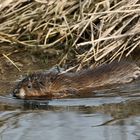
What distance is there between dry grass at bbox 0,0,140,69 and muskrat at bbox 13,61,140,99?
1.19ft

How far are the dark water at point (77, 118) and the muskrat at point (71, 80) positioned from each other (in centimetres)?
15

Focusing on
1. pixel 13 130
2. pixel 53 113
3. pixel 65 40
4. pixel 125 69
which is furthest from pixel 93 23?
pixel 13 130

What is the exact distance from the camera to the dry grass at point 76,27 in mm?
6438

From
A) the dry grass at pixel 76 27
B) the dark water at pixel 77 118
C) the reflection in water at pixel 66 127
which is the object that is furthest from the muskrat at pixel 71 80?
the reflection in water at pixel 66 127

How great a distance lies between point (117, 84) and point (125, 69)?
19 centimetres


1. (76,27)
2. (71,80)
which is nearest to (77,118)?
(71,80)

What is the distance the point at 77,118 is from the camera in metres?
4.73

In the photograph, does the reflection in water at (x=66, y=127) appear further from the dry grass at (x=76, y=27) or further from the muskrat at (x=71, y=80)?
the dry grass at (x=76, y=27)

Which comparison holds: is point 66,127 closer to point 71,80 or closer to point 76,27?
point 71,80

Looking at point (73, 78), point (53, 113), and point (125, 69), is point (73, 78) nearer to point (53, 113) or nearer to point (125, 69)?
point (125, 69)

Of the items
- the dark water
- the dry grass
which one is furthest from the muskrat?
the dry grass

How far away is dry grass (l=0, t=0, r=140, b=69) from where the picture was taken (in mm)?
6438

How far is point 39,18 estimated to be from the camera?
7156mm

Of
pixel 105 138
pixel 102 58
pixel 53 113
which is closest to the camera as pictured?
pixel 105 138
